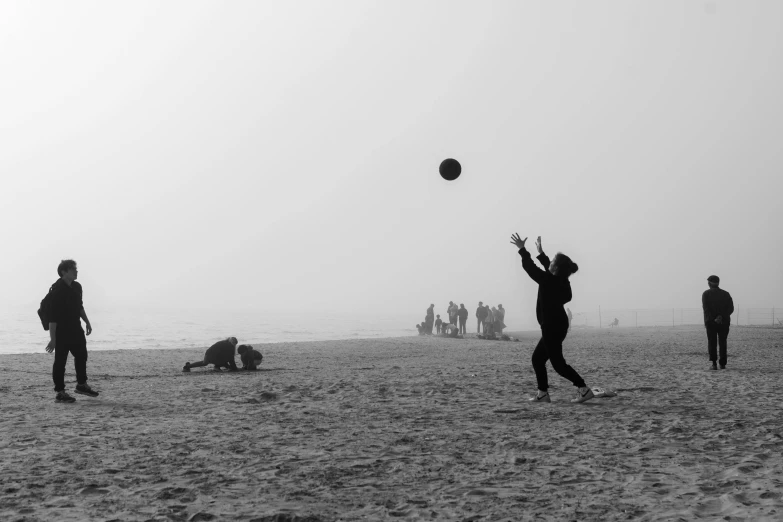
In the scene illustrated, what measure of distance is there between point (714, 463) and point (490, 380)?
5.27 metres

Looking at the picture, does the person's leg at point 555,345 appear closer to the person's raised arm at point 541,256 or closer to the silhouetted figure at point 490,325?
the person's raised arm at point 541,256

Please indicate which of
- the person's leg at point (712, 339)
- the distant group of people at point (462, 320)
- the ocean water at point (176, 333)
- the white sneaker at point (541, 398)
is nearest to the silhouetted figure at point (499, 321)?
the distant group of people at point (462, 320)

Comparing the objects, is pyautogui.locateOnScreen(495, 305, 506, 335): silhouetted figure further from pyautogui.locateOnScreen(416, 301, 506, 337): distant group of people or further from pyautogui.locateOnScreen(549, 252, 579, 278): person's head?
pyautogui.locateOnScreen(549, 252, 579, 278): person's head

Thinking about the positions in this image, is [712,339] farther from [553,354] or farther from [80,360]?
[80,360]

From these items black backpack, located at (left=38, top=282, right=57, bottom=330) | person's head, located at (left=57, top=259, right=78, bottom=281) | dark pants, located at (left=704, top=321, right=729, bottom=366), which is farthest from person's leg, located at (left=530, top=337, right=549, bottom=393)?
black backpack, located at (left=38, top=282, right=57, bottom=330)

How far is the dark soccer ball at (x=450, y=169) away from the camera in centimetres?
1123

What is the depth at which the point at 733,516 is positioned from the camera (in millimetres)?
3738

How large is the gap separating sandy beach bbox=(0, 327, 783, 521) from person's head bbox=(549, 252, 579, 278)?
60.7 inches

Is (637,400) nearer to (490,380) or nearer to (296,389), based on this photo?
(490,380)

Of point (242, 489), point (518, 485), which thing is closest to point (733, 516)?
point (518, 485)

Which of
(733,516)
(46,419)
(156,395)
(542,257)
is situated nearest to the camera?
(733,516)

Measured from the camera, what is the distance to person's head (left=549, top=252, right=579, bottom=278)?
301 inches

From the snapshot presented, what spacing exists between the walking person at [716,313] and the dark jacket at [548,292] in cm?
554

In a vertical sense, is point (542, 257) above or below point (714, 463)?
above
